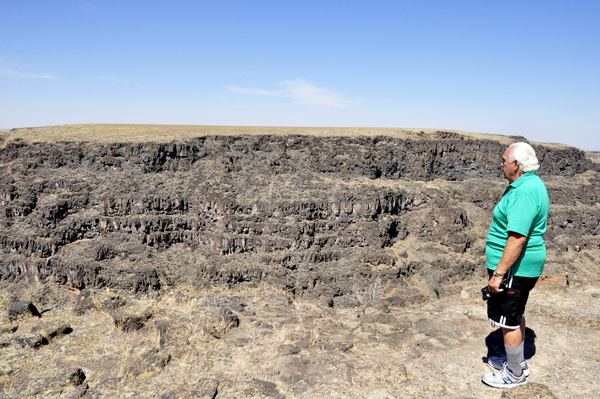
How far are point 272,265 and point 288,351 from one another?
15.9m

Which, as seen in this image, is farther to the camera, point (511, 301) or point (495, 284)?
point (511, 301)

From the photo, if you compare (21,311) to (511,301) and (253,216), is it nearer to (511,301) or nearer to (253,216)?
(511,301)

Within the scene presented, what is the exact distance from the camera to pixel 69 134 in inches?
1231

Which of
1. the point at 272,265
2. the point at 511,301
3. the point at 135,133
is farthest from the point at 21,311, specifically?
the point at 135,133

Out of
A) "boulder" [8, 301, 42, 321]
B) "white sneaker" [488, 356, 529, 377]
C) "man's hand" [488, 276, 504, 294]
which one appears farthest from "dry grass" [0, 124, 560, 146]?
"man's hand" [488, 276, 504, 294]

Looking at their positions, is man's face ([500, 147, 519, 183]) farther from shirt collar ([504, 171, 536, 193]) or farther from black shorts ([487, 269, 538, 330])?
black shorts ([487, 269, 538, 330])

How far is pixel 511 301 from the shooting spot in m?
4.29

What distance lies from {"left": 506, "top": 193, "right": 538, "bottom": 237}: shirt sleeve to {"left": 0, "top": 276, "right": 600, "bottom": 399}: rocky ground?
2100mm

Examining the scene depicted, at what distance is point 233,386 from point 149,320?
3.48 metres

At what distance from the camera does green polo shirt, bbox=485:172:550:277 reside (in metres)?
3.96

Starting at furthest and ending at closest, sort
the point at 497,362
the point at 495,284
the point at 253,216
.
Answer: the point at 253,216
the point at 497,362
the point at 495,284

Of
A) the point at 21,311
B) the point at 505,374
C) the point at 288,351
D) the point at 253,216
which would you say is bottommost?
the point at 253,216

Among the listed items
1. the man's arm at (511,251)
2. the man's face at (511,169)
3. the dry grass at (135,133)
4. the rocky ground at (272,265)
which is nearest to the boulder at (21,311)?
the rocky ground at (272,265)

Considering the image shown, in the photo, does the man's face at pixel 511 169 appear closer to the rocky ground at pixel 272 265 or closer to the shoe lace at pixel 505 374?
the shoe lace at pixel 505 374
